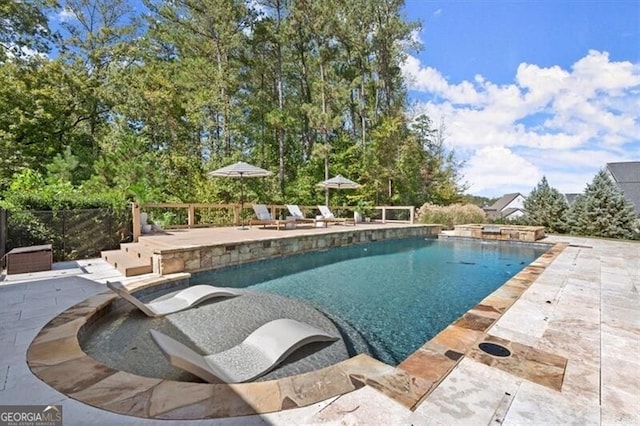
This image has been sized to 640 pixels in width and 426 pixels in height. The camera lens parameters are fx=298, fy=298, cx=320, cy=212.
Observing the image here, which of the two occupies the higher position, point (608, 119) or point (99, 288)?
point (608, 119)

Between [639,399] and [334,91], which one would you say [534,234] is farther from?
[334,91]

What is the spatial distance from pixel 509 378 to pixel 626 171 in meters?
31.9

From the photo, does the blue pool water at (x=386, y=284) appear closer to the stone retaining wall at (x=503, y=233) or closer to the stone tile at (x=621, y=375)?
the stone retaining wall at (x=503, y=233)

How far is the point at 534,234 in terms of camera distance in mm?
11023

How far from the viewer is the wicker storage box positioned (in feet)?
17.2

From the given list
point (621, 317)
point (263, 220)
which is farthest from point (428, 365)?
point (263, 220)

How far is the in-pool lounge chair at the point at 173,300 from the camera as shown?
385 cm

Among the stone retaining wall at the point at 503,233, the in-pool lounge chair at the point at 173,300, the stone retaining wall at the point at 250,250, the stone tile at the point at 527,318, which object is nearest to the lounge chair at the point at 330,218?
the stone retaining wall at the point at 250,250

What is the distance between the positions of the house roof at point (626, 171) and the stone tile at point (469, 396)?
3038 centimetres

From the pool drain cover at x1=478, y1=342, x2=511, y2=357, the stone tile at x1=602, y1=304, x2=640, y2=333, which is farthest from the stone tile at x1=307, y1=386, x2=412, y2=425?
the stone tile at x1=602, y1=304, x2=640, y2=333

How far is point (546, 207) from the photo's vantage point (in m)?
14.1

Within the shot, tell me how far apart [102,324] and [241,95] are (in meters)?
14.3

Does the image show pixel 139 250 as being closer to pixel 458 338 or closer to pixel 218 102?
pixel 458 338

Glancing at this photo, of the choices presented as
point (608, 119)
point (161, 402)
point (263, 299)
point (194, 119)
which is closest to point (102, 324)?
point (263, 299)
